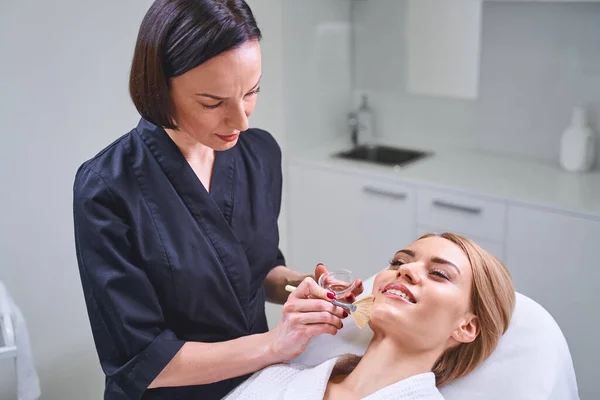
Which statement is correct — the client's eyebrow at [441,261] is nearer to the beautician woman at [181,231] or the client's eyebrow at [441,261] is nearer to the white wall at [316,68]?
the beautician woman at [181,231]

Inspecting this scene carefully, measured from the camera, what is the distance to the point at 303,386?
147cm

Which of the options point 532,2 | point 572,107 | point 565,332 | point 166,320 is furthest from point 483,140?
point 166,320

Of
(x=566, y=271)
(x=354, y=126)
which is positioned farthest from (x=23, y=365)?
(x=354, y=126)

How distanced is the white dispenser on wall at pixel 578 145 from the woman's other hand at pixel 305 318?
1.60 m

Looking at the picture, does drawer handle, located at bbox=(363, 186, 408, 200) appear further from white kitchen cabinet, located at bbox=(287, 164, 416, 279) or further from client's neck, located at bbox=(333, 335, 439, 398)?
client's neck, located at bbox=(333, 335, 439, 398)

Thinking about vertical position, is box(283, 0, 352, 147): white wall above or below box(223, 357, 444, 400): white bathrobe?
above

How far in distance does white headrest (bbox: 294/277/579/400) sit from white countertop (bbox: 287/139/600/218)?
0.85 meters

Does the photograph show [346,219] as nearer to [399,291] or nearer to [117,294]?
[399,291]

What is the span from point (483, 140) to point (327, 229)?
780 mm

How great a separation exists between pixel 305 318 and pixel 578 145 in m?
1.69

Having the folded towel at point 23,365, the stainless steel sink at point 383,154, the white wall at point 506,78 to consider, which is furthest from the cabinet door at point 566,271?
the folded towel at point 23,365

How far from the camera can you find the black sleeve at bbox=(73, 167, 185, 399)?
52.1 inches

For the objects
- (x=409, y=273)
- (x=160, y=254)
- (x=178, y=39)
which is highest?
(x=178, y=39)

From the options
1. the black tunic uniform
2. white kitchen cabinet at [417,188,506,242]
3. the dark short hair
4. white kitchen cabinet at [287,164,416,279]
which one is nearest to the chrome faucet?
white kitchen cabinet at [287,164,416,279]
